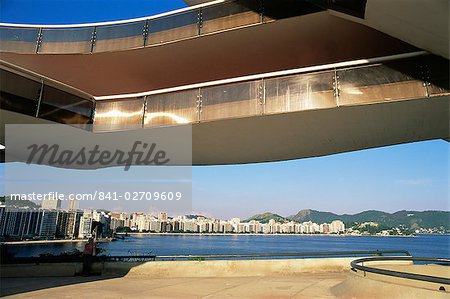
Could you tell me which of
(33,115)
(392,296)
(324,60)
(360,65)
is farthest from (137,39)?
(392,296)

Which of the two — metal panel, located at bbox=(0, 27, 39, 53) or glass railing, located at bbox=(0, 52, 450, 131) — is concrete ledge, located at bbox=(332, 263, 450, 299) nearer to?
glass railing, located at bbox=(0, 52, 450, 131)

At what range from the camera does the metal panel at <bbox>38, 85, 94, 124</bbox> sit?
8.81 metres

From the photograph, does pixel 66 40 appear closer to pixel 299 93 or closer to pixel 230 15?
pixel 230 15

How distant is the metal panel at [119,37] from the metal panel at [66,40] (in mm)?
465

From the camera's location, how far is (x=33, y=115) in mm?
8484

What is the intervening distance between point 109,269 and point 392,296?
27.9 feet

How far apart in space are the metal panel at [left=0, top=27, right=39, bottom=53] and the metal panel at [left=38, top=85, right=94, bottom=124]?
5.60m

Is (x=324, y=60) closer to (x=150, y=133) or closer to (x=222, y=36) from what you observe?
(x=222, y=36)

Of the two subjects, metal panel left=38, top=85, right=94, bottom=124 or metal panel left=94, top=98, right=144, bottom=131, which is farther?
metal panel left=94, top=98, right=144, bottom=131
